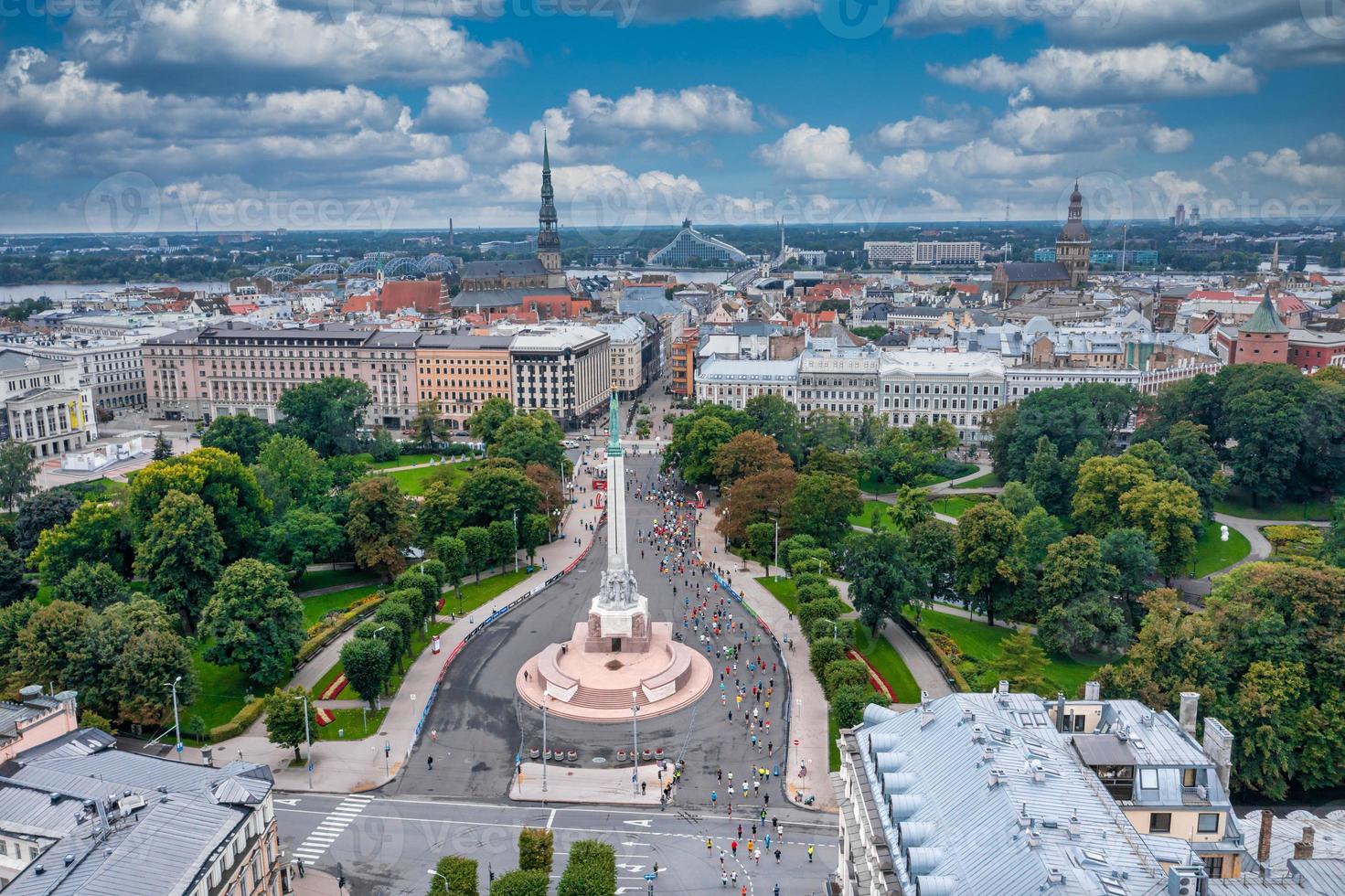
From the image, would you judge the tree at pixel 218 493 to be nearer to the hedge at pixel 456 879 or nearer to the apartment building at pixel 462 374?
the hedge at pixel 456 879

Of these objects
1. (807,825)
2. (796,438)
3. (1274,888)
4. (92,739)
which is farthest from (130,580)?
(1274,888)

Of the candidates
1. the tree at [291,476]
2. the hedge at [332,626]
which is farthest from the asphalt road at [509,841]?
the tree at [291,476]

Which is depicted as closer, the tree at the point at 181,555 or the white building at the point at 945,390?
the tree at the point at 181,555

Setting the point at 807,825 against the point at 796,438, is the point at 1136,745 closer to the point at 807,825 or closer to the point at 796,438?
the point at 807,825

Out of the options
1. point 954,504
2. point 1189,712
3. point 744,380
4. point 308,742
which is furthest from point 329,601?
point 744,380

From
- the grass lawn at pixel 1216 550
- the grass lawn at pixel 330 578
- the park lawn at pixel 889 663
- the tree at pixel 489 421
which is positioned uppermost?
the tree at pixel 489 421

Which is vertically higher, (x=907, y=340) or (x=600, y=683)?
(x=907, y=340)
